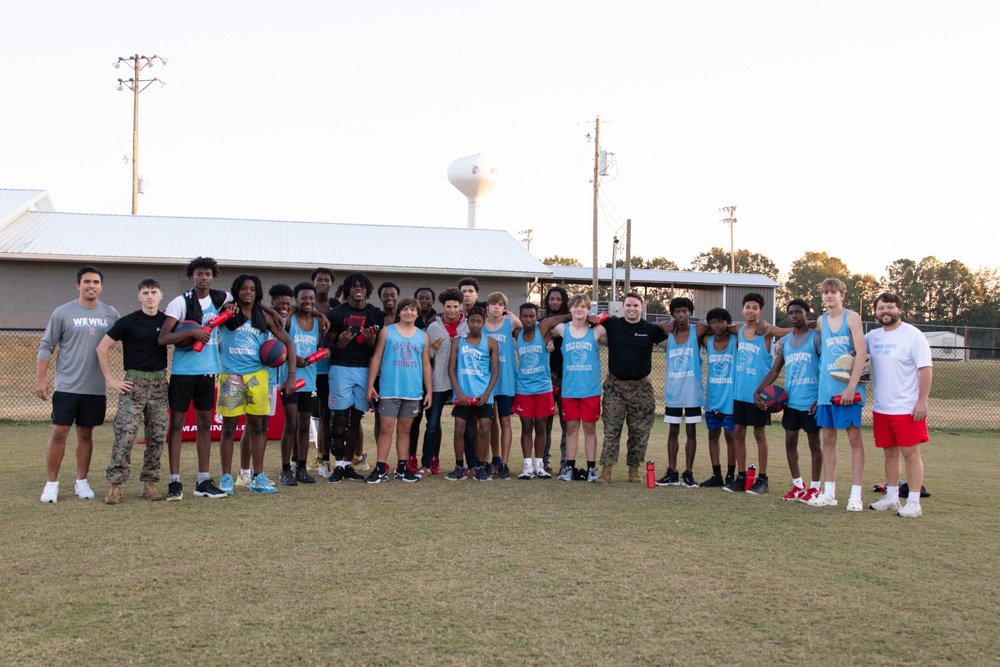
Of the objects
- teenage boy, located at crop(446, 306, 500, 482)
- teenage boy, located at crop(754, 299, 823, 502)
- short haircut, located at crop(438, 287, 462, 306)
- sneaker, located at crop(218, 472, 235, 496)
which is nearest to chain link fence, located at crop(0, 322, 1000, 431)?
teenage boy, located at crop(754, 299, 823, 502)

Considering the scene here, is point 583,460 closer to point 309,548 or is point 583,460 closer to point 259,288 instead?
point 259,288

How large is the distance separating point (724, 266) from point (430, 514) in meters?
78.8

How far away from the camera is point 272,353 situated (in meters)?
7.02

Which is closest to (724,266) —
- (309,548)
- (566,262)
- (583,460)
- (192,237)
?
(566,262)

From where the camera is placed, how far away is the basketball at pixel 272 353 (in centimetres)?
703

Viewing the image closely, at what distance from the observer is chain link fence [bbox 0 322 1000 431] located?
1537 cm

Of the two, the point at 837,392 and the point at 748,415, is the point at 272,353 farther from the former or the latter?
the point at 837,392

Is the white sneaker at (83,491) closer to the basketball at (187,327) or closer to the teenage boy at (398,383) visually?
the basketball at (187,327)

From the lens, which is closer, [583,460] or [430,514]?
[430,514]

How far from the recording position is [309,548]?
205 inches

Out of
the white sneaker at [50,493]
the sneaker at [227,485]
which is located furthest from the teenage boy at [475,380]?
the white sneaker at [50,493]

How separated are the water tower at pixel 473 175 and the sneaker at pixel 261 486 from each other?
35228mm

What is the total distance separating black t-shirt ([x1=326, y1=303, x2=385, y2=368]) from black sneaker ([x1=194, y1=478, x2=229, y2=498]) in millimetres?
1599

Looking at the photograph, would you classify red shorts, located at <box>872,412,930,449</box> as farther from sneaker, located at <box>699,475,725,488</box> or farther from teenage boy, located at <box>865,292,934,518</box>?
sneaker, located at <box>699,475,725,488</box>
